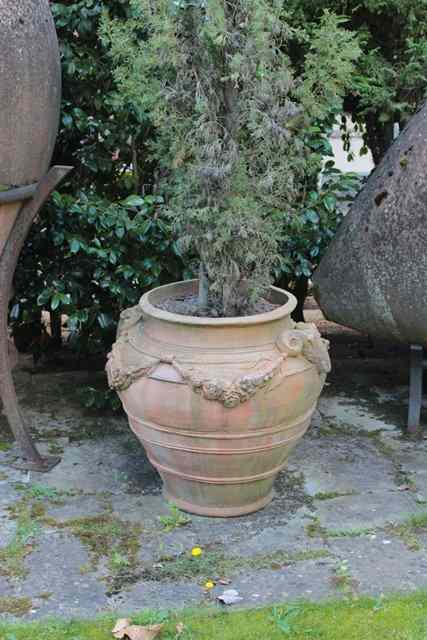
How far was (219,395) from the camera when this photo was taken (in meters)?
3.00

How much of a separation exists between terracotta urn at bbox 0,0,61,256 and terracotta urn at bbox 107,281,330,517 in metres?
0.72

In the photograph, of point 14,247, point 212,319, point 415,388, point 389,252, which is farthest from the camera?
point 415,388

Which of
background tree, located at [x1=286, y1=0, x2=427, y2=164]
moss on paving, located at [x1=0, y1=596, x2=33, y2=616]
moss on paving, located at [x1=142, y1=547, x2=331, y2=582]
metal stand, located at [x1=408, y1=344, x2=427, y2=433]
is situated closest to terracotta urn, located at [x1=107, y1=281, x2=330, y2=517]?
moss on paving, located at [x1=142, y1=547, x2=331, y2=582]

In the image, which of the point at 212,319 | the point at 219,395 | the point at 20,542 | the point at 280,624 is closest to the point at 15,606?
the point at 20,542

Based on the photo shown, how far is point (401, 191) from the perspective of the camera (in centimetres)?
384

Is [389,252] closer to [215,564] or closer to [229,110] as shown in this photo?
[229,110]

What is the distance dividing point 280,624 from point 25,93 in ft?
6.89

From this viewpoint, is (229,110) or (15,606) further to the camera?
(229,110)

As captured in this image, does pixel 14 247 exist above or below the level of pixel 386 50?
below

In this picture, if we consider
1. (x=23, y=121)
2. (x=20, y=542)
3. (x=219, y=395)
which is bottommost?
(x=20, y=542)

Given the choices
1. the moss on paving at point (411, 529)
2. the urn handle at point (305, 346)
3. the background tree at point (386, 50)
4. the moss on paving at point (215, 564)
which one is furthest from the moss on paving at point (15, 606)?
the background tree at point (386, 50)

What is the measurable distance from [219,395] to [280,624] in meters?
0.80

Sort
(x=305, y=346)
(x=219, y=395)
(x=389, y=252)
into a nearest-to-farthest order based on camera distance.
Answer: (x=219, y=395) → (x=305, y=346) → (x=389, y=252)

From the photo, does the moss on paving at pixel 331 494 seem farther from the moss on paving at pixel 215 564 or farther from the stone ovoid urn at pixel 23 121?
the stone ovoid urn at pixel 23 121
